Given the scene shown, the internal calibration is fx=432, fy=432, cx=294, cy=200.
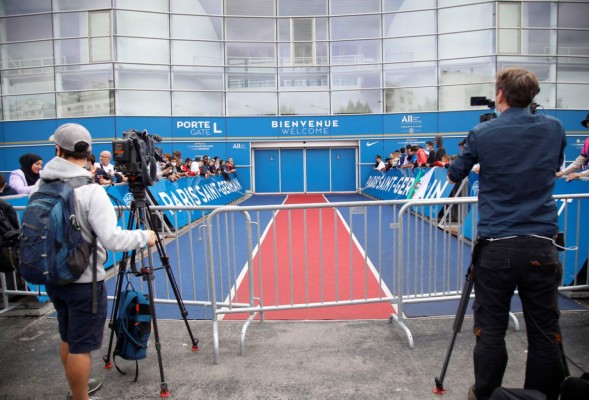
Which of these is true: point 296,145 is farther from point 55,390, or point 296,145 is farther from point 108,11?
point 55,390

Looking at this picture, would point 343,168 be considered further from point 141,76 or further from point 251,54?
point 141,76

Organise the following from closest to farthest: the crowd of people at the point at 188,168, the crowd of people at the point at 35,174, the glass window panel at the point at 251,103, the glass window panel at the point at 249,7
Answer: the crowd of people at the point at 35,174
the crowd of people at the point at 188,168
the glass window panel at the point at 249,7
the glass window panel at the point at 251,103

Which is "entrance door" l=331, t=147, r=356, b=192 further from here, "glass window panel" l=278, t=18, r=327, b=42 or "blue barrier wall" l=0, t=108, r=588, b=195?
"glass window panel" l=278, t=18, r=327, b=42

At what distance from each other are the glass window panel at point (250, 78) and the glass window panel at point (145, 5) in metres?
4.95

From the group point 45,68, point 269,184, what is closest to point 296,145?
point 269,184

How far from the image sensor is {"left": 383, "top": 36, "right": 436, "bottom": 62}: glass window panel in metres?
24.6

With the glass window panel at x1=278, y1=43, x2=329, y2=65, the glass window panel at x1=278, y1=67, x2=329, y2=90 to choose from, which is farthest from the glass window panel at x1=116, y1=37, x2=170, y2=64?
the glass window panel at x1=278, y1=67, x2=329, y2=90

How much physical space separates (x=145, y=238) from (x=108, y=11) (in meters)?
25.2

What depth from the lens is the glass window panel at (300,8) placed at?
25.5 m

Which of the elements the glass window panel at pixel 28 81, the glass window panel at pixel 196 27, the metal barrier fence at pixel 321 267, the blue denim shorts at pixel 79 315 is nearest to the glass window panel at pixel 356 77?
the glass window panel at pixel 196 27

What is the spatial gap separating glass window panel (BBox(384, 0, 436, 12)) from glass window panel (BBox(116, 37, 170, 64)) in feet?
42.7

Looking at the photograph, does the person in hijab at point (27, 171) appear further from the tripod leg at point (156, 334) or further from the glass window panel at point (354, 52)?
the glass window panel at point (354, 52)

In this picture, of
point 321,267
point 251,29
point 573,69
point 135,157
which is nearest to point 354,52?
point 251,29

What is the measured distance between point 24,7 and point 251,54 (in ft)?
42.3
